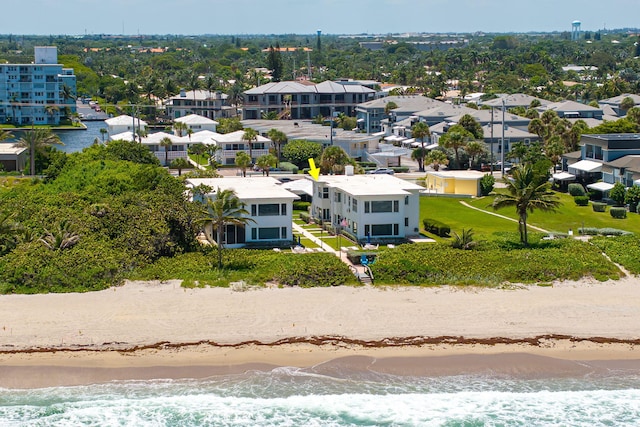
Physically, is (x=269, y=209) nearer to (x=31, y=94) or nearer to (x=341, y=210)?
(x=341, y=210)

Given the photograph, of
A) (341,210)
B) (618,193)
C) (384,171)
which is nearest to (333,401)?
(341,210)

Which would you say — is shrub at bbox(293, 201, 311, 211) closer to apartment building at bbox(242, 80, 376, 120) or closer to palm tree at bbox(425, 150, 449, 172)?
palm tree at bbox(425, 150, 449, 172)

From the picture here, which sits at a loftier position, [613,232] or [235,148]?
[235,148]

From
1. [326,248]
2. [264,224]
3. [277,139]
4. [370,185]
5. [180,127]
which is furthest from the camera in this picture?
[180,127]

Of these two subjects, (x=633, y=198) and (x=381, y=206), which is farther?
(x=633, y=198)

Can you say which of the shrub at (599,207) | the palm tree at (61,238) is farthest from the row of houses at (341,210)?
the shrub at (599,207)

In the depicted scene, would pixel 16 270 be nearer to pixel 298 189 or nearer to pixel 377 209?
pixel 377 209
